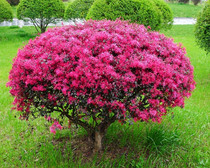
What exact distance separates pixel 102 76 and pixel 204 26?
228 inches

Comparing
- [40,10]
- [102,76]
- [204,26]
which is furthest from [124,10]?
[40,10]

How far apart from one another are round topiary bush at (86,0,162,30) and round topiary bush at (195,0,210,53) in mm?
1546

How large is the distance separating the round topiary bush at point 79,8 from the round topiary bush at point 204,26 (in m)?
6.86

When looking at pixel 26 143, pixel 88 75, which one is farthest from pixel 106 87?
pixel 26 143

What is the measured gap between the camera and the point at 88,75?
255 cm

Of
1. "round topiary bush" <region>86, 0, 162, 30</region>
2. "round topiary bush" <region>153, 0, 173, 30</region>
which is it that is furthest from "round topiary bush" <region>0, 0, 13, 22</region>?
"round topiary bush" <region>153, 0, 173, 30</region>

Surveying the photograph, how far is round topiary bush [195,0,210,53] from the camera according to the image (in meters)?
7.28

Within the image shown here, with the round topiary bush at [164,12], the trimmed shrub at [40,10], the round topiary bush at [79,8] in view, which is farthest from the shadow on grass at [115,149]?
the trimmed shrub at [40,10]

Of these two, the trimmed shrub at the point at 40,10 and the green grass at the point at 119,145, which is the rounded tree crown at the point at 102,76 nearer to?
the green grass at the point at 119,145

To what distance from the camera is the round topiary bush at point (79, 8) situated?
12.9 meters

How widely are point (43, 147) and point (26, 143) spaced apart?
43cm

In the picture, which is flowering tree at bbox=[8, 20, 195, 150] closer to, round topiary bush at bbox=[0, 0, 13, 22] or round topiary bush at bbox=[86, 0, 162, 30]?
round topiary bush at bbox=[86, 0, 162, 30]

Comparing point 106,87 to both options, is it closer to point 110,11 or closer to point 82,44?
point 82,44

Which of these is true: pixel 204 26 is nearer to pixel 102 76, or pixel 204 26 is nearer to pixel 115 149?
pixel 115 149
